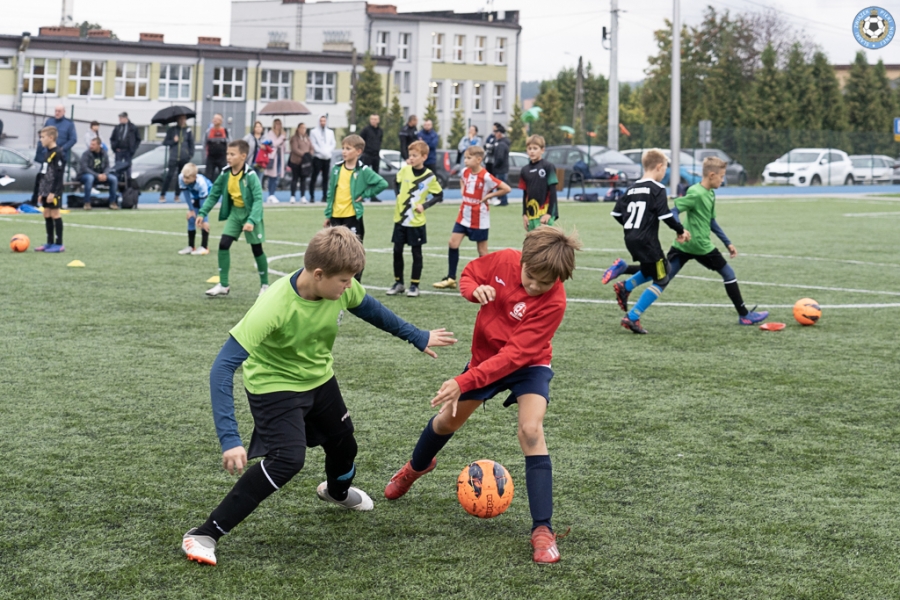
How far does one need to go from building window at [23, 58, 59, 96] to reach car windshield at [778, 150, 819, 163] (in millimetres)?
40149

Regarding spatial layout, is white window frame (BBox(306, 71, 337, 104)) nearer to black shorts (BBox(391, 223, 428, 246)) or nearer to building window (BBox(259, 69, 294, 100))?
building window (BBox(259, 69, 294, 100))

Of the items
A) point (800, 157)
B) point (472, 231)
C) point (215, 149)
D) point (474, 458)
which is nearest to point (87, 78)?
point (800, 157)

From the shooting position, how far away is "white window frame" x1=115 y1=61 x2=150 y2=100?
64375mm

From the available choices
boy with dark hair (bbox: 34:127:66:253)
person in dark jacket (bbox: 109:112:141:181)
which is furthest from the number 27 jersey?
person in dark jacket (bbox: 109:112:141:181)

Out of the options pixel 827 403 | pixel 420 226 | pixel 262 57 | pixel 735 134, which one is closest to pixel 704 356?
pixel 827 403

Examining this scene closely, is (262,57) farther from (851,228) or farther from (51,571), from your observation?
(51,571)

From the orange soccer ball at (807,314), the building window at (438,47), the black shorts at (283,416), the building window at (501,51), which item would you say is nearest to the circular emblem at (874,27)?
the orange soccer ball at (807,314)

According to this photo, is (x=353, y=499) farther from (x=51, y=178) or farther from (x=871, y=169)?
(x=871, y=169)

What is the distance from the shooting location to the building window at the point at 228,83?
66.4m

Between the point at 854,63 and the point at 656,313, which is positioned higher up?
the point at 854,63

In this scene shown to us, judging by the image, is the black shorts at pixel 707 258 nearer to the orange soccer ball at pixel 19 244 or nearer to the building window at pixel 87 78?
the orange soccer ball at pixel 19 244

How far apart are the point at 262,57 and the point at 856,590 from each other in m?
67.9

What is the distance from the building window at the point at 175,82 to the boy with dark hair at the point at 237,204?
56.2 metres

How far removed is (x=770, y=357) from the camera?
29.6 feet
